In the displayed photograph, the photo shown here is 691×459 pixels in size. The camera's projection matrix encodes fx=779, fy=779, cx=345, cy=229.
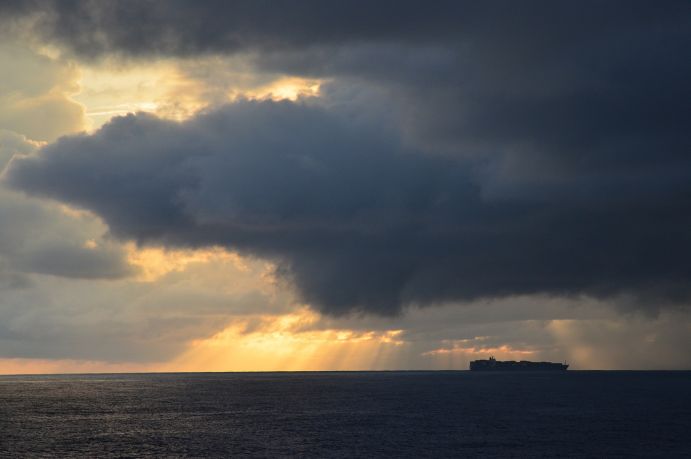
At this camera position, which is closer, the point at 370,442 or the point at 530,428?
the point at 370,442

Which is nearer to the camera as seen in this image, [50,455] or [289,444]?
[50,455]

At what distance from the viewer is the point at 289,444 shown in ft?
383

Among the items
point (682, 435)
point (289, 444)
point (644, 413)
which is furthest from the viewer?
point (644, 413)

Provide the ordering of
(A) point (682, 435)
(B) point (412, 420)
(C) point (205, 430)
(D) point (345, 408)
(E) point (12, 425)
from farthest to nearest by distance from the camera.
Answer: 1. (D) point (345, 408)
2. (B) point (412, 420)
3. (E) point (12, 425)
4. (C) point (205, 430)
5. (A) point (682, 435)

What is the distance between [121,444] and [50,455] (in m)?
14.0

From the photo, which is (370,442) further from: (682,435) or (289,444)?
(682,435)

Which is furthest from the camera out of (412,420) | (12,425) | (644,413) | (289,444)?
(644,413)

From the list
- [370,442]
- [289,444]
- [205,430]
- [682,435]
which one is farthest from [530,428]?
[205,430]

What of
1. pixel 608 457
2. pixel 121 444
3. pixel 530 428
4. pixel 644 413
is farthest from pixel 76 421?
pixel 644 413

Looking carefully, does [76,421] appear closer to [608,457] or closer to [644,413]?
[608,457]

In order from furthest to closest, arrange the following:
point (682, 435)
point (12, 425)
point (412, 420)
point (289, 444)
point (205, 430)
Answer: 1. point (412, 420)
2. point (12, 425)
3. point (205, 430)
4. point (682, 435)
5. point (289, 444)

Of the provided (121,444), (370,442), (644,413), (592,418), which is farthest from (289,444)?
(644,413)

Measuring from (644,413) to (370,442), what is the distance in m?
86.2

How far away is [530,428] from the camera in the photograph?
463 feet
